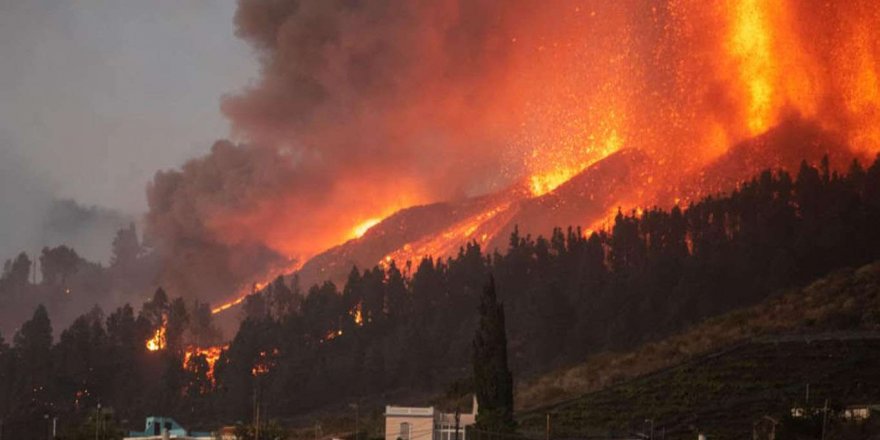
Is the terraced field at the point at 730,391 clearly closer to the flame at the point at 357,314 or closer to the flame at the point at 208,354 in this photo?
the flame at the point at 357,314

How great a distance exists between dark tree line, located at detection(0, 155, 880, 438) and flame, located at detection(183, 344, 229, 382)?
136 centimetres

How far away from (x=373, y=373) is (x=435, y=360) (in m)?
4.98

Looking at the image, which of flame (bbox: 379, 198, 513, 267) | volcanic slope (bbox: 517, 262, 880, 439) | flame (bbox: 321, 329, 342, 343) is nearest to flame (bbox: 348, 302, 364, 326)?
flame (bbox: 321, 329, 342, 343)

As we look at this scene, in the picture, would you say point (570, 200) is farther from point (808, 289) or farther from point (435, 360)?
point (808, 289)

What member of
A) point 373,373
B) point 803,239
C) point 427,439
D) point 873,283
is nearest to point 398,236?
point 373,373

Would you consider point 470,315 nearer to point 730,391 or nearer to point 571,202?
point 571,202

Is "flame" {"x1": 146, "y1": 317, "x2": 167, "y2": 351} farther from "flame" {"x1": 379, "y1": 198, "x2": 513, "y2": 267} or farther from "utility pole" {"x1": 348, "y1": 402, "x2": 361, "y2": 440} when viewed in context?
"utility pole" {"x1": 348, "y1": 402, "x2": 361, "y2": 440}

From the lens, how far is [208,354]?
446 feet

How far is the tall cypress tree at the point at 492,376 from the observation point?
245 ft

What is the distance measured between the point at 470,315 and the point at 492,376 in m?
42.1

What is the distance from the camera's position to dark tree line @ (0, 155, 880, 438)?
105 metres

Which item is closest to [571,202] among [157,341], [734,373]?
[157,341]

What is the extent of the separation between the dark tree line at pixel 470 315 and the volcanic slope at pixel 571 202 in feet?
24.7

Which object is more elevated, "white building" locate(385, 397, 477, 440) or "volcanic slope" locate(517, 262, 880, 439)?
"volcanic slope" locate(517, 262, 880, 439)
